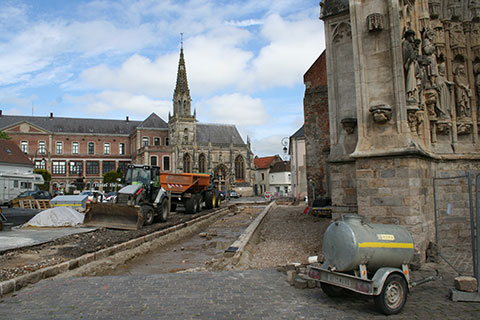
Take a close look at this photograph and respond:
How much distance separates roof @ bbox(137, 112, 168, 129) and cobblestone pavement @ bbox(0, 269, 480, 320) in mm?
64427

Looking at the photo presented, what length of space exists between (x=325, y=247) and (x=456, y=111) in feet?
19.9

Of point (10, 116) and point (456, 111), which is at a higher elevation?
point (10, 116)

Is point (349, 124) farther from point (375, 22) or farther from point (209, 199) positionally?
point (209, 199)

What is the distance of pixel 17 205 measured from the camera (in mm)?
25969

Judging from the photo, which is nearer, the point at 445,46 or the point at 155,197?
the point at 445,46

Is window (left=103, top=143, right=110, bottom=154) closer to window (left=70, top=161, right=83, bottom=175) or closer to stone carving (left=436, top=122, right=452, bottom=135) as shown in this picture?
window (left=70, top=161, right=83, bottom=175)

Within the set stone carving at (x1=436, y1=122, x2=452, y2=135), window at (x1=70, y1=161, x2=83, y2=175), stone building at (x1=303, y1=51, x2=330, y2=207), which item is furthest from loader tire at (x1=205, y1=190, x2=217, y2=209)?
window at (x1=70, y1=161, x2=83, y2=175)

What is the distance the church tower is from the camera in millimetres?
64438

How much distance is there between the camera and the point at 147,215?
14.4m

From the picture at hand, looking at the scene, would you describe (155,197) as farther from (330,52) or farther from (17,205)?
(17,205)

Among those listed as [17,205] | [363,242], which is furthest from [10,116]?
[363,242]

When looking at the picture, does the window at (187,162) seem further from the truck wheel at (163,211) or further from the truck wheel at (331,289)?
the truck wheel at (331,289)

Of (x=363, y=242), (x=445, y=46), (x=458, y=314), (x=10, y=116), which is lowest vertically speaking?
(x=458, y=314)

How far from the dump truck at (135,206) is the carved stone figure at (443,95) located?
10049 mm
